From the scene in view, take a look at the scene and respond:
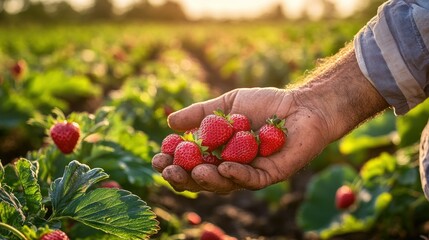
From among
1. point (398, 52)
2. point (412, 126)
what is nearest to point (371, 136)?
point (412, 126)

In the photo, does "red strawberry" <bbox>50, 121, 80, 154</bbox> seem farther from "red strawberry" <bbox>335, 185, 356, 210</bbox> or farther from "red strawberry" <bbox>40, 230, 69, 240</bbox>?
"red strawberry" <bbox>335, 185, 356, 210</bbox>

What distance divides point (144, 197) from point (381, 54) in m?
1.75

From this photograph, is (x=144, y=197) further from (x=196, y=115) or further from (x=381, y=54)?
(x=381, y=54)

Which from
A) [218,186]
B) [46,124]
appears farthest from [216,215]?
[218,186]

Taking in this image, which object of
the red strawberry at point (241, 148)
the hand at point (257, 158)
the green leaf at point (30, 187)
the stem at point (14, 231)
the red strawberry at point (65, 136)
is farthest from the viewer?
the red strawberry at point (65, 136)

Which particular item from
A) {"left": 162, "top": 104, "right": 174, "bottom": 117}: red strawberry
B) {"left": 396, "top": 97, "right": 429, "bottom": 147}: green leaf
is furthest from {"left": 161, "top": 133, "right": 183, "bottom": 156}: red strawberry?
{"left": 396, "top": 97, "right": 429, "bottom": 147}: green leaf

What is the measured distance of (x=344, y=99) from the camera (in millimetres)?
2775

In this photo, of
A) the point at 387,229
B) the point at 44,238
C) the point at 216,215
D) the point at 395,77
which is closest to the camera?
the point at 44,238

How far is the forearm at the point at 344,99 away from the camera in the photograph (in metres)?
2.75

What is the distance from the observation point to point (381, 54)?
2.61 metres

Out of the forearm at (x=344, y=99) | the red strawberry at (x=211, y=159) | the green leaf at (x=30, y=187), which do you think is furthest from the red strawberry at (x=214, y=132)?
the green leaf at (x=30, y=187)

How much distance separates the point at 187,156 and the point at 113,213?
1.75 feet

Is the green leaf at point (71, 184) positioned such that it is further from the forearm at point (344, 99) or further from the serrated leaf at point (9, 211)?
the forearm at point (344, 99)

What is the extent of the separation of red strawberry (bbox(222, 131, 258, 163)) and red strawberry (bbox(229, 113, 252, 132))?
118 mm
